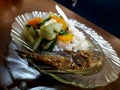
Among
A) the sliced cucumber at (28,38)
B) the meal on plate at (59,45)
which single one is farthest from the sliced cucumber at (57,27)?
the sliced cucumber at (28,38)

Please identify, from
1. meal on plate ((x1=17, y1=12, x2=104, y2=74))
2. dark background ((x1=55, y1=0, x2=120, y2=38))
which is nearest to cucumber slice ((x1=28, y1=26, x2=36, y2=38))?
meal on plate ((x1=17, y1=12, x2=104, y2=74))

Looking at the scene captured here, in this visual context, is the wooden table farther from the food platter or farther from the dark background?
the dark background

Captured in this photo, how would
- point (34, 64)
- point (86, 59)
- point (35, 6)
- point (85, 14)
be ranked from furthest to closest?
1. point (85, 14)
2. point (35, 6)
3. point (86, 59)
4. point (34, 64)

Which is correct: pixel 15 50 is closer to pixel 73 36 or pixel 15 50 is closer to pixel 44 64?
pixel 44 64

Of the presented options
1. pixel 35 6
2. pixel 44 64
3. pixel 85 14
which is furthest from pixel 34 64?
pixel 85 14

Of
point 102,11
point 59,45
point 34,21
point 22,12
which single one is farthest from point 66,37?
point 102,11

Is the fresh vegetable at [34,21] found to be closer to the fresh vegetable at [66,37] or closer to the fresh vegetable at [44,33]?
the fresh vegetable at [44,33]

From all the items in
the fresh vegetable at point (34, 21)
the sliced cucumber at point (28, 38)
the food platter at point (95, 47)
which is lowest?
the food platter at point (95, 47)
